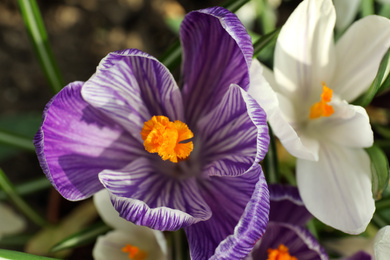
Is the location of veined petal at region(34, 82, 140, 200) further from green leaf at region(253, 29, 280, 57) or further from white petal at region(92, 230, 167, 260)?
green leaf at region(253, 29, 280, 57)

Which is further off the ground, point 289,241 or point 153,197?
point 153,197

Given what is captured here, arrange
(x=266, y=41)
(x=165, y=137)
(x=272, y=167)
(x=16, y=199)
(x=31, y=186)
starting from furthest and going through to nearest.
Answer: (x=31, y=186)
(x=16, y=199)
(x=272, y=167)
(x=266, y=41)
(x=165, y=137)

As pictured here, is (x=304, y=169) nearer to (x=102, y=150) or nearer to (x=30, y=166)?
(x=102, y=150)

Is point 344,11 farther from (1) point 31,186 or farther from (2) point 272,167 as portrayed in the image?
(1) point 31,186

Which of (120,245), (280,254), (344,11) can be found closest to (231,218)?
(280,254)

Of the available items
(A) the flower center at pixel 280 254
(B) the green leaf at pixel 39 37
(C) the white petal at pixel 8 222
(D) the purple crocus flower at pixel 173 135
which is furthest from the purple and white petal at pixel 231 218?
(C) the white petal at pixel 8 222

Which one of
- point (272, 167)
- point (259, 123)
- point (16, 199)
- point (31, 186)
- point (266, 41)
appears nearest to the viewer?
point (259, 123)

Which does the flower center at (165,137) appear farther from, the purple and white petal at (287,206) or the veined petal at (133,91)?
the purple and white petal at (287,206)

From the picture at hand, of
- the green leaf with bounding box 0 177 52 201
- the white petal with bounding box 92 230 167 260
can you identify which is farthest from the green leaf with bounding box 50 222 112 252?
the green leaf with bounding box 0 177 52 201
